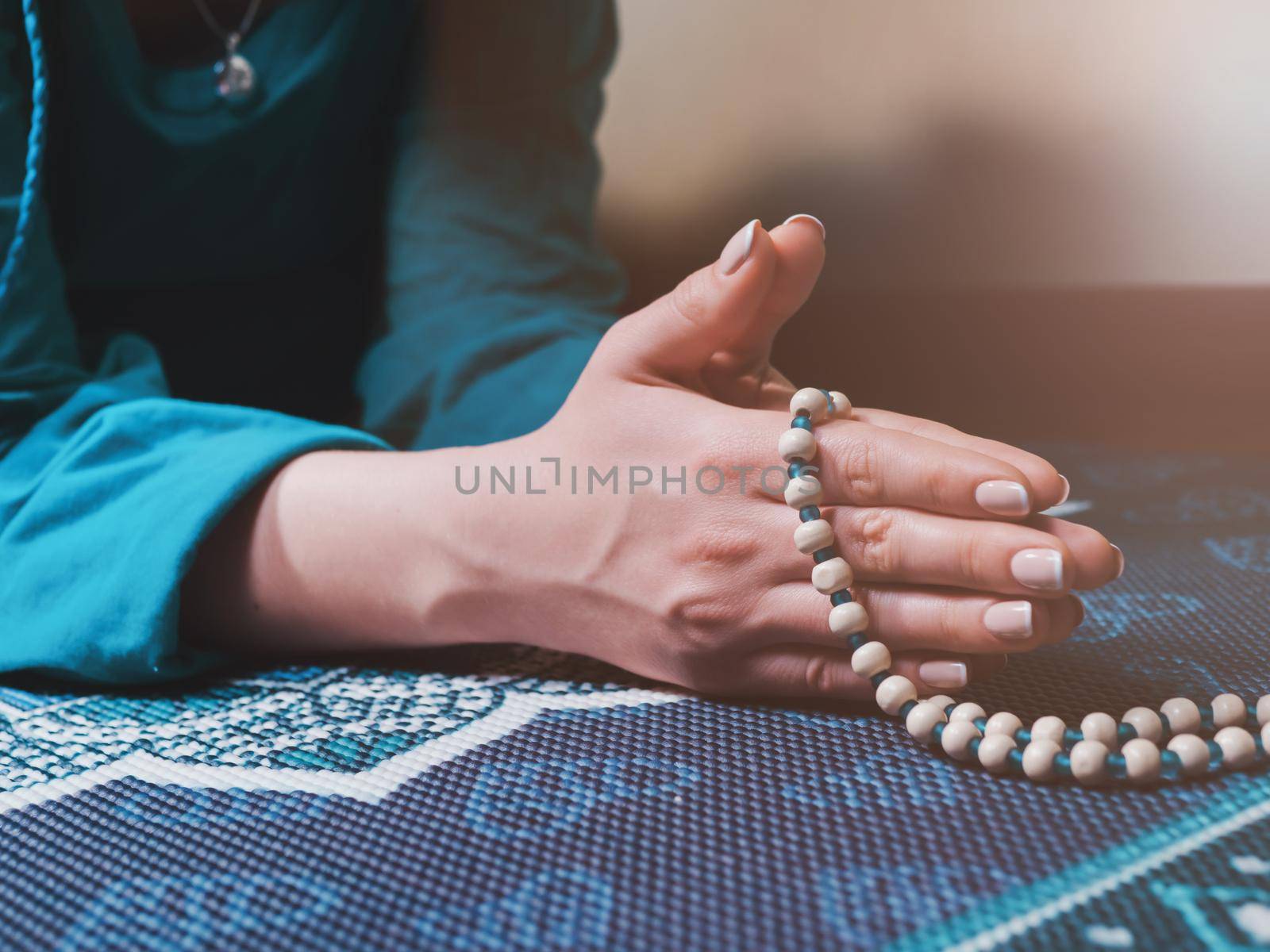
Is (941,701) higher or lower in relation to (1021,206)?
lower

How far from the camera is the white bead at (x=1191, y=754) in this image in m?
0.23

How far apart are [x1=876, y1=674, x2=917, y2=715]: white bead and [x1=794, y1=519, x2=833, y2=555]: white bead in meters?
0.04

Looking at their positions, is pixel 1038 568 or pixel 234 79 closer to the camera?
pixel 1038 568

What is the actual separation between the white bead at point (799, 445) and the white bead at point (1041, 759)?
89 mm

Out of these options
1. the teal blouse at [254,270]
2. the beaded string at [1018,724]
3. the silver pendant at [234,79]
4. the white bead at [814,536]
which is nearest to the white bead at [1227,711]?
the beaded string at [1018,724]

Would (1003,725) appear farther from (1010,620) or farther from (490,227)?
(490,227)

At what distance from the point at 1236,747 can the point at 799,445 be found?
0.13m

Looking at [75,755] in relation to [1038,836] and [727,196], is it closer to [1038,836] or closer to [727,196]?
[1038,836]

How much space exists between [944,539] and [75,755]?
25 cm

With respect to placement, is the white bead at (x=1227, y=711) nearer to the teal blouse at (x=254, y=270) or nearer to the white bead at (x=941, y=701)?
the white bead at (x=941, y=701)

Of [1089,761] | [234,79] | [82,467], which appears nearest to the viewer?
[1089,761]

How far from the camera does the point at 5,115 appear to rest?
38 centimetres

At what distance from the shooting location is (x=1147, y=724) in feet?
0.79

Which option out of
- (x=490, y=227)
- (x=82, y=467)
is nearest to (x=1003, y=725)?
(x=82, y=467)
